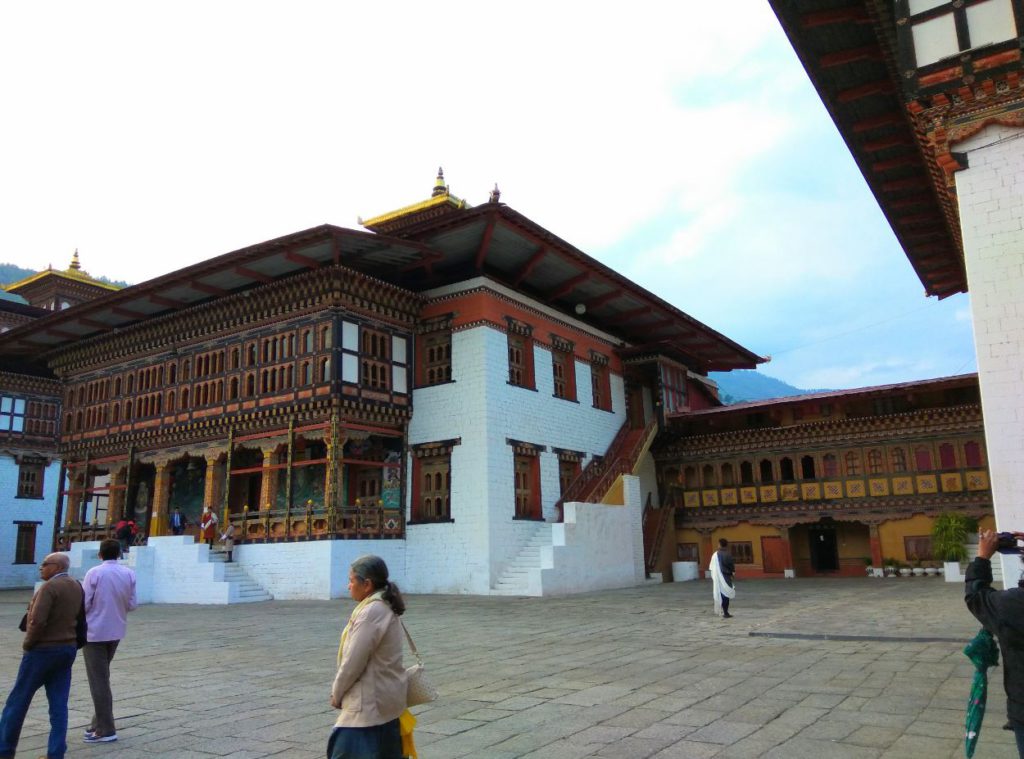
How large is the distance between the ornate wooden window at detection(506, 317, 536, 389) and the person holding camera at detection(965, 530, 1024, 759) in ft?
55.3

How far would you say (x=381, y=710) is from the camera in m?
3.47

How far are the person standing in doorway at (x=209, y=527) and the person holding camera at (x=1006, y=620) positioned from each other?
1906 cm

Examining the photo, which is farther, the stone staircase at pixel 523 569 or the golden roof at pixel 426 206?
the golden roof at pixel 426 206

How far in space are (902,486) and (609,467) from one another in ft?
27.1

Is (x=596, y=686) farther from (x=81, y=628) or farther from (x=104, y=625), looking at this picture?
(x=81, y=628)

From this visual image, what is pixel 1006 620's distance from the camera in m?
3.70

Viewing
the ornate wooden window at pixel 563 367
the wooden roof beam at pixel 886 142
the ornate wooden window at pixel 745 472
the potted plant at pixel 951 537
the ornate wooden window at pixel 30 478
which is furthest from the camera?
the ornate wooden window at pixel 30 478

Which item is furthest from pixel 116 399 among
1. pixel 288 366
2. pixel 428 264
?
pixel 428 264

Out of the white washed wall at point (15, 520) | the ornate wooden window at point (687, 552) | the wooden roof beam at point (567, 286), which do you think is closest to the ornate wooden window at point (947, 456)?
the ornate wooden window at point (687, 552)

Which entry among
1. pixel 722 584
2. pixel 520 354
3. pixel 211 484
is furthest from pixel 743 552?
pixel 211 484

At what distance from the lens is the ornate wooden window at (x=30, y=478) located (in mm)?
30797

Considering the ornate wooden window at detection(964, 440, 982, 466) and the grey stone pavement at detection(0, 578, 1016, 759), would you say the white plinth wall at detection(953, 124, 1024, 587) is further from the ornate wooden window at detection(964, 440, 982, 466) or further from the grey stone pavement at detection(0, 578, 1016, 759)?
the ornate wooden window at detection(964, 440, 982, 466)

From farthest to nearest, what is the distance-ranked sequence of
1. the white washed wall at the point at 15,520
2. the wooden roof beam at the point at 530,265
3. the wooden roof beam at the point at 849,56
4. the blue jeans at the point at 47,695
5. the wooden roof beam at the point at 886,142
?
the white washed wall at the point at 15,520 < the wooden roof beam at the point at 530,265 < the wooden roof beam at the point at 886,142 < the wooden roof beam at the point at 849,56 < the blue jeans at the point at 47,695

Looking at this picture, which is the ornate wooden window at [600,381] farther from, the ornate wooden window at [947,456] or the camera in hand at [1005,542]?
the camera in hand at [1005,542]
